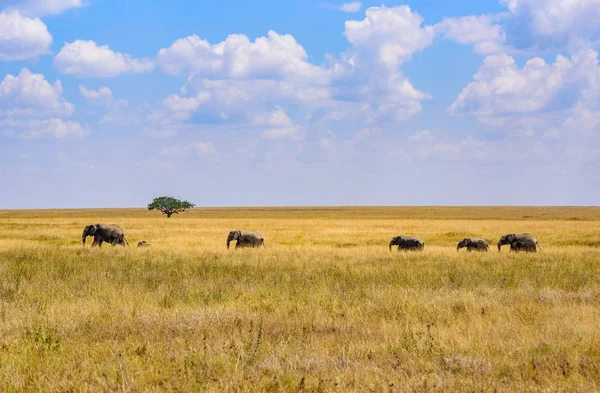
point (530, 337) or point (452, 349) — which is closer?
point (452, 349)

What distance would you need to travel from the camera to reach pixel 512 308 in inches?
426

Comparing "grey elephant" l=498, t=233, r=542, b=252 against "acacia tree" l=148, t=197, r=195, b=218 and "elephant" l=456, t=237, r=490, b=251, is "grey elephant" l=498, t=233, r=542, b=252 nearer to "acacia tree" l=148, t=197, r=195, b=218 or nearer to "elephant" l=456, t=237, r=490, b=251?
"elephant" l=456, t=237, r=490, b=251

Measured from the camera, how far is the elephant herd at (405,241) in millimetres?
28000

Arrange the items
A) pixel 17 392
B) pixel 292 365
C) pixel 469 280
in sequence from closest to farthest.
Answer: pixel 17 392
pixel 292 365
pixel 469 280

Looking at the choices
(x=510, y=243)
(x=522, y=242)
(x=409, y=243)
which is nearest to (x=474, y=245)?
(x=510, y=243)

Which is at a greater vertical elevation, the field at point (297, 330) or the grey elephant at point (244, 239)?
the grey elephant at point (244, 239)

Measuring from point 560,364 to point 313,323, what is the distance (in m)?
3.86

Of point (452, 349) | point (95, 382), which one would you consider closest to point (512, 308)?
point (452, 349)

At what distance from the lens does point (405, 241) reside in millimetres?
28266

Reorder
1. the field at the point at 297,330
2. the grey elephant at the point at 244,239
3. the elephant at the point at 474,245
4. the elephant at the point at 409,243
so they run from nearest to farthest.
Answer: the field at the point at 297,330 < the elephant at the point at 409,243 < the elephant at the point at 474,245 < the grey elephant at the point at 244,239

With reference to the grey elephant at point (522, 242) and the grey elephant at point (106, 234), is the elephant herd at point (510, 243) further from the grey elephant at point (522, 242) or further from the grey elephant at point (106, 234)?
the grey elephant at point (106, 234)

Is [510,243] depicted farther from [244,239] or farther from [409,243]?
[244,239]

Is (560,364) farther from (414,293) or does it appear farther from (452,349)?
(414,293)

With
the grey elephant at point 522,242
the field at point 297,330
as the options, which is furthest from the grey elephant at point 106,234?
the grey elephant at point 522,242
